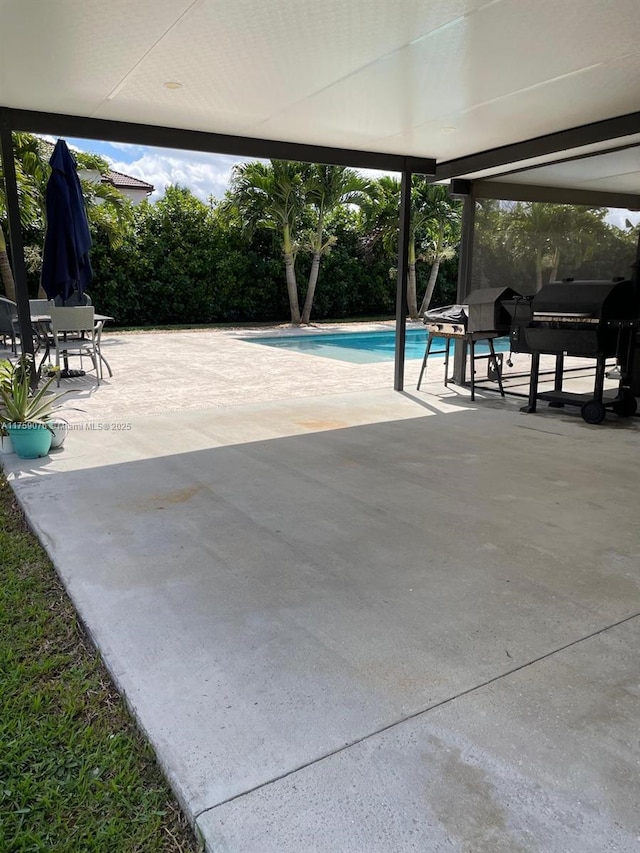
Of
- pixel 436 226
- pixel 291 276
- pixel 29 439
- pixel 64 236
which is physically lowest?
pixel 29 439

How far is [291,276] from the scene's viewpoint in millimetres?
16391

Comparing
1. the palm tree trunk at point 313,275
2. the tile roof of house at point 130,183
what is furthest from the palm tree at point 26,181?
the tile roof of house at point 130,183

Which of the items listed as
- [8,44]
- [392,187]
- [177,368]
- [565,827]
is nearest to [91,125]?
[8,44]

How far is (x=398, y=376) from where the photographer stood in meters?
7.23

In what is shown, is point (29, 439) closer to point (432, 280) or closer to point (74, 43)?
point (74, 43)

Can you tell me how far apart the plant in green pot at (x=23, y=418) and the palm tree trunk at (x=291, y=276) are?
12.1 m

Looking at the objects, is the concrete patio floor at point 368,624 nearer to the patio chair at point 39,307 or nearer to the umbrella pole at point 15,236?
the umbrella pole at point 15,236

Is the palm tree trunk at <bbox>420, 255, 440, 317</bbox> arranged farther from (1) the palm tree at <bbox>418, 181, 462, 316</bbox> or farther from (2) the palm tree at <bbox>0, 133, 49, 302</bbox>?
(2) the palm tree at <bbox>0, 133, 49, 302</bbox>

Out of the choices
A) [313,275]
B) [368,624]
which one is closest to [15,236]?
[368,624]

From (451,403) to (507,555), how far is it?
12.6 ft

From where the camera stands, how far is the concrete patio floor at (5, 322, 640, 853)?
1582mm

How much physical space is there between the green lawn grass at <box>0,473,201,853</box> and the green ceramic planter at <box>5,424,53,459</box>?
212 cm

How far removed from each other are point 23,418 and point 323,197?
12.6 metres

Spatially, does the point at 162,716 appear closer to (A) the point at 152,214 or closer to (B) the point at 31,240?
(B) the point at 31,240
